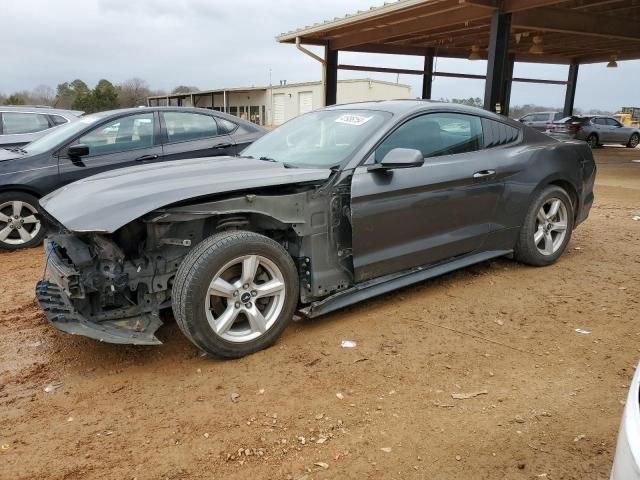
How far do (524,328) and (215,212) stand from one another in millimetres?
2338

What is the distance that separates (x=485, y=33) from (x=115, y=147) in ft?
42.9

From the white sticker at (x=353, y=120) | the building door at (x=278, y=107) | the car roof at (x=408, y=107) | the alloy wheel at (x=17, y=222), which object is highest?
the building door at (x=278, y=107)

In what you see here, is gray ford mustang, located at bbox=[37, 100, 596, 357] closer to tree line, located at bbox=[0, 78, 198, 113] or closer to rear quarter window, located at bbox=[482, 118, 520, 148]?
rear quarter window, located at bbox=[482, 118, 520, 148]

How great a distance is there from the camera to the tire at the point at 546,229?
4733 millimetres

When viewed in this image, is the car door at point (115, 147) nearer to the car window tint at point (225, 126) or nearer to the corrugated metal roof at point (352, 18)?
the car window tint at point (225, 126)

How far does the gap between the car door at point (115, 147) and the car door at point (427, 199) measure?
350 centimetres

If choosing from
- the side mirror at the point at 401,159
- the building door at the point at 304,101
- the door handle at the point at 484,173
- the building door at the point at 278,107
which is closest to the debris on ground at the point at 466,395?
the side mirror at the point at 401,159

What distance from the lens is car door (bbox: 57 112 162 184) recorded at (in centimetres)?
593

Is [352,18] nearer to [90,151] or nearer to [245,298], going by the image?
[90,151]

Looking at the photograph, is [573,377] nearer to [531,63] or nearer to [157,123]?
[157,123]

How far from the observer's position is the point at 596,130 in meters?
23.0

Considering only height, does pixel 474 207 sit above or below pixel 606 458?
above

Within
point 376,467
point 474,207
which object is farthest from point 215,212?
point 474,207

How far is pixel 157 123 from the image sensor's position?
631 cm
